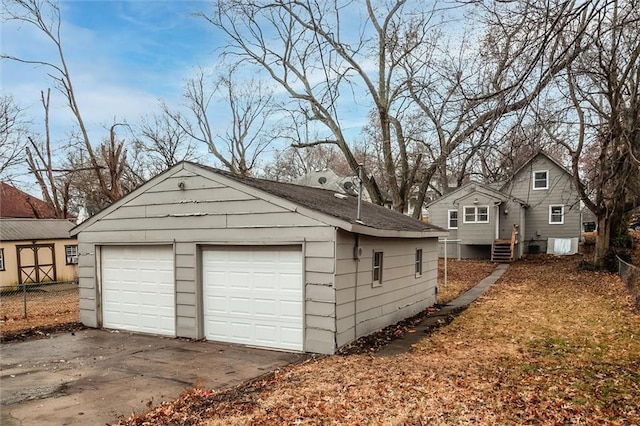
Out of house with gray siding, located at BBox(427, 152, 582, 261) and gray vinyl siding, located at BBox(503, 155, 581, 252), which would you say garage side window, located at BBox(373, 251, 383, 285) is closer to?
house with gray siding, located at BBox(427, 152, 582, 261)

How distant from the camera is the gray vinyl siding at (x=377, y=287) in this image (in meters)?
8.13

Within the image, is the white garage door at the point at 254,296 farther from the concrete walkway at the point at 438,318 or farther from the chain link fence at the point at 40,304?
the chain link fence at the point at 40,304

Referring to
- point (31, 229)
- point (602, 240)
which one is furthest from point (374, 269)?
point (31, 229)

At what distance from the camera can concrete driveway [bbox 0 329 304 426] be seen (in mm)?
5438

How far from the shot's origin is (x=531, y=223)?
93.8 feet

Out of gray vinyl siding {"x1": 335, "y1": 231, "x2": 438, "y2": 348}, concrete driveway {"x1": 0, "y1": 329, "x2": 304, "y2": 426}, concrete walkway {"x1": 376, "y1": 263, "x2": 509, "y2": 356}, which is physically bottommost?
concrete walkway {"x1": 376, "y1": 263, "x2": 509, "y2": 356}

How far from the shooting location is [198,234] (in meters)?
9.29

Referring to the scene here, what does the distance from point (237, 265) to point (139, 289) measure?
2643 mm

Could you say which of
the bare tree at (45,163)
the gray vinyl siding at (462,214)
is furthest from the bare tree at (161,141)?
the gray vinyl siding at (462,214)

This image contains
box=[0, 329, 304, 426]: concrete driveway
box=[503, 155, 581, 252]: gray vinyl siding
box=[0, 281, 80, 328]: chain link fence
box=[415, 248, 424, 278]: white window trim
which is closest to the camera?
box=[0, 329, 304, 426]: concrete driveway

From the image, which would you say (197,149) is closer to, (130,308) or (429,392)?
(130,308)

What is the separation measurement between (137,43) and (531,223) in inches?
983

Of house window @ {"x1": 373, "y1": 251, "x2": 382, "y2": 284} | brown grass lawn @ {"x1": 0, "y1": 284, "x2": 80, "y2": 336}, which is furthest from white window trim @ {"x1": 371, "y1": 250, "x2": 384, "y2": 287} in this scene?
brown grass lawn @ {"x1": 0, "y1": 284, "x2": 80, "y2": 336}

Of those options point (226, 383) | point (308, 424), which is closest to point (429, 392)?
point (308, 424)
